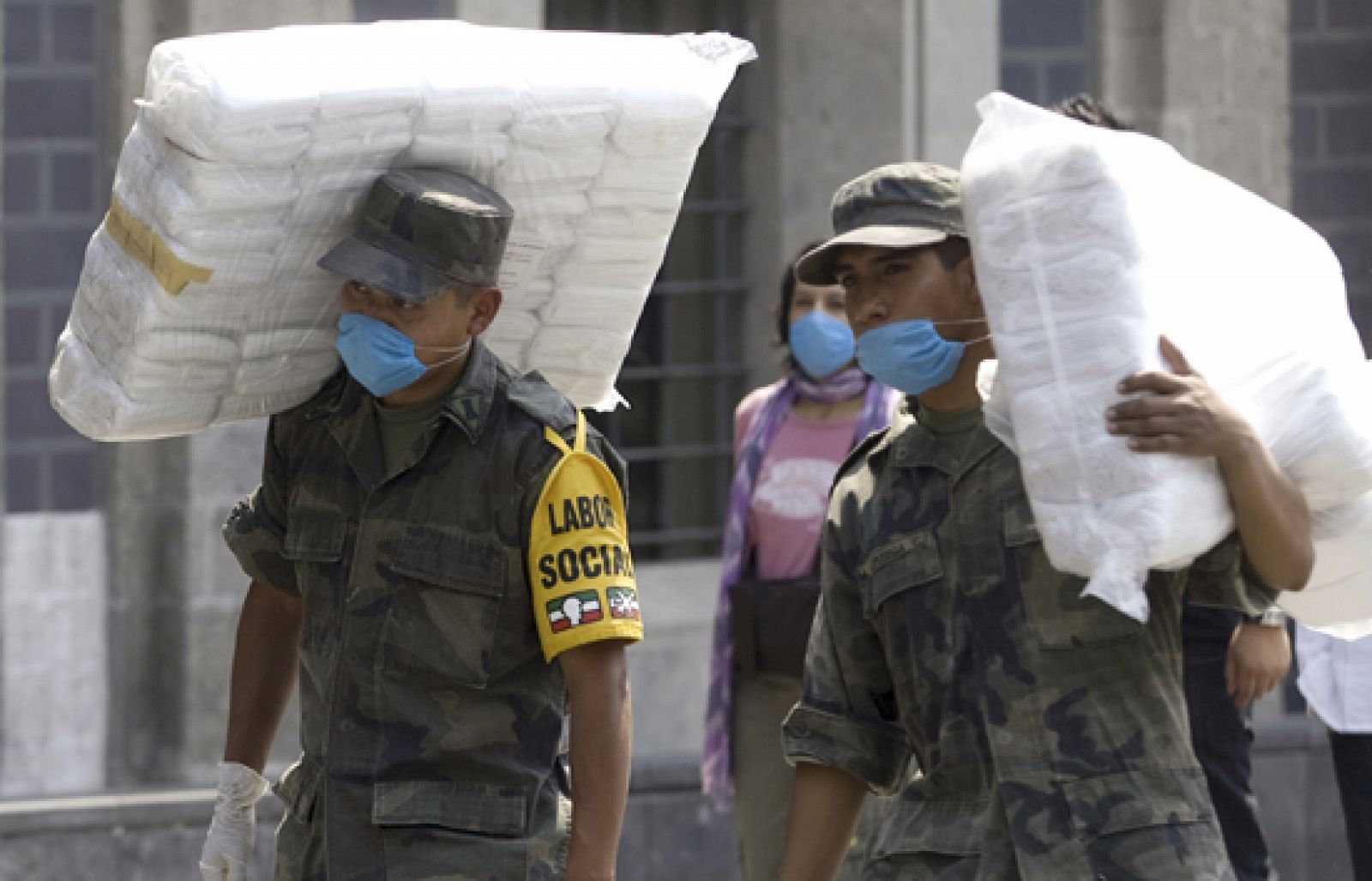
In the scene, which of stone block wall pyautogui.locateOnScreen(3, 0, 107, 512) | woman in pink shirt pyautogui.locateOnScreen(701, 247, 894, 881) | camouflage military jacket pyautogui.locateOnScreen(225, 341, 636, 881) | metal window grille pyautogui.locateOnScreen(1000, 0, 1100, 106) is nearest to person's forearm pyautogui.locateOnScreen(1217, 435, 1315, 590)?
camouflage military jacket pyautogui.locateOnScreen(225, 341, 636, 881)

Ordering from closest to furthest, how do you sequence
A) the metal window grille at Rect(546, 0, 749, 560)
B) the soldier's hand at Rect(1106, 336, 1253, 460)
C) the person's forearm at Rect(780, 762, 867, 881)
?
the soldier's hand at Rect(1106, 336, 1253, 460) → the person's forearm at Rect(780, 762, 867, 881) → the metal window grille at Rect(546, 0, 749, 560)

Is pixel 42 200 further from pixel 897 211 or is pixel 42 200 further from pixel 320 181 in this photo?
pixel 897 211

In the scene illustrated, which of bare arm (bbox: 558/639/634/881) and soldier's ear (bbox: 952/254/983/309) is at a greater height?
soldier's ear (bbox: 952/254/983/309)

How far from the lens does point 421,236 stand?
10.6 feet

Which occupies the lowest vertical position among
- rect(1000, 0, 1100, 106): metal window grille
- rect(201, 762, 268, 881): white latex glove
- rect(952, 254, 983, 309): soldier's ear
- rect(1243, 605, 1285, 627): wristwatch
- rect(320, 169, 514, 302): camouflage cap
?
rect(1243, 605, 1285, 627): wristwatch

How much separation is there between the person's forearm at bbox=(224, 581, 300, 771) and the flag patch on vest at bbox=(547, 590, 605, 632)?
66 cm

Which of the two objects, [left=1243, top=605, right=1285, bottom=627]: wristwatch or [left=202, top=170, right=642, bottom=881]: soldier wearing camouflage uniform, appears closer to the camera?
[left=202, top=170, right=642, bottom=881]: soldier wearing camouflage uniform

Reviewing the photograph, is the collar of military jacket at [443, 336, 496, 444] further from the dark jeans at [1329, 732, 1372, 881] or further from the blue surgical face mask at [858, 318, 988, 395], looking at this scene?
the dark jeans at [1329, 732, 1372, 881]

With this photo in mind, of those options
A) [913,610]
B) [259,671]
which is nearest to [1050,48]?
[259,671]

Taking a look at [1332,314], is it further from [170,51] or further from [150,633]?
[150,633]

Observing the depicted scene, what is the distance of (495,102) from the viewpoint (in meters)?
3.31

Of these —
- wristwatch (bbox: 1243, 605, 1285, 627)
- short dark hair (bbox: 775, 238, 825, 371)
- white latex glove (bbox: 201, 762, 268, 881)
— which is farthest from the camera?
short dark hair (bbox: 775, 238, 825, 371)

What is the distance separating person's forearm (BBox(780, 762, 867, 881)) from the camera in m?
3.37

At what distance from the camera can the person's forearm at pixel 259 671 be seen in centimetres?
378
